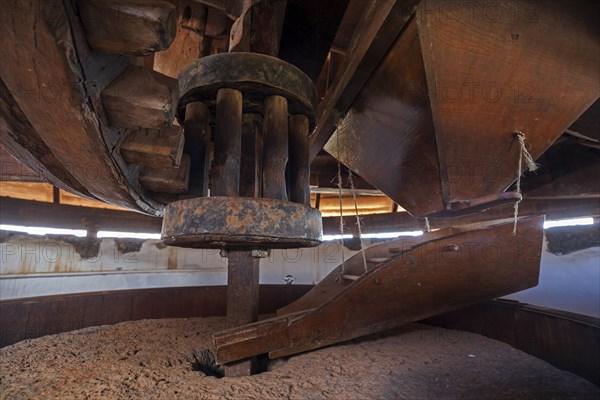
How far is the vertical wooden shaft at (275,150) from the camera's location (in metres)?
1.03

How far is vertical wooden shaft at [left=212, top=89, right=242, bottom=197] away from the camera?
0.96m

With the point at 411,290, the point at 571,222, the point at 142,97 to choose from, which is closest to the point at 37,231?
the point at 142,97

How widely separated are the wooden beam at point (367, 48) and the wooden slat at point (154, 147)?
68cm

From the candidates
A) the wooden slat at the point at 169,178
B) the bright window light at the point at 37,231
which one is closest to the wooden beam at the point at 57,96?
the wooden slat at the point at 169,178

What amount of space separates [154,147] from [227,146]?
0.72ft

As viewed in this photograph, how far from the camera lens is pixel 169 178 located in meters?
1.07

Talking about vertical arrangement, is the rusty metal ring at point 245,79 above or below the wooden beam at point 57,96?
above

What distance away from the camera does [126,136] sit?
0.90m

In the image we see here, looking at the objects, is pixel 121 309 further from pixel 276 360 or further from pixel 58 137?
pixel 58 137

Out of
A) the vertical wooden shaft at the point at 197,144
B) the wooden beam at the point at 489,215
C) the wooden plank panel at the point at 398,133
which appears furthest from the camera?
the wooden beam at the point at 489,215

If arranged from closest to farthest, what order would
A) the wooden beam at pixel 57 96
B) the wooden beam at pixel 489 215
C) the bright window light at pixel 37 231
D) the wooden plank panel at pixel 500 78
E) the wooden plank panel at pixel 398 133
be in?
the wooden beam at pixel 57 96
the wooden plank panel at pixel 500 78
the wooden plank panel at pixel 398 133
the wooden beam at pixel 489 215
the bright window light at pixel 37 231

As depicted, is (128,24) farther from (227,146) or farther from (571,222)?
(571,222)

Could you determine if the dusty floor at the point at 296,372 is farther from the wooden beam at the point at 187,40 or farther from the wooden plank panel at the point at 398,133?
the wooden beam at the point at 187,40

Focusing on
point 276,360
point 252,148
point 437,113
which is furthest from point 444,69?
point 276,360
